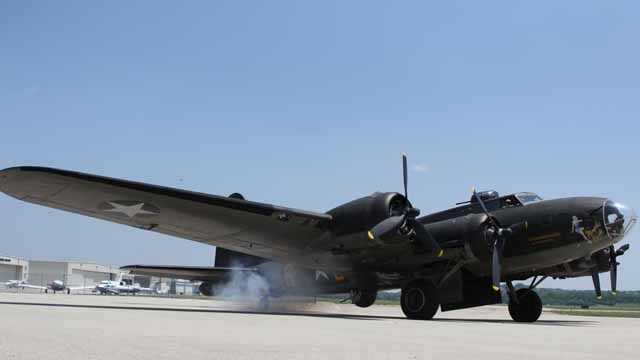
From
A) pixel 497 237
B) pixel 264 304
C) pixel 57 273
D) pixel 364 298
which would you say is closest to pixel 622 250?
pixel 497 237

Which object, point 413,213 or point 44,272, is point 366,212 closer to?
Answer: point 413,213

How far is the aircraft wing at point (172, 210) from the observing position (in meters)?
13.0

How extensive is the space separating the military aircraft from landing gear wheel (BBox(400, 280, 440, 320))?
0.02 metres

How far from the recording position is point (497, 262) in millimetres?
14000

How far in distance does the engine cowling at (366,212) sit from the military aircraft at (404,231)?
0.08 ft

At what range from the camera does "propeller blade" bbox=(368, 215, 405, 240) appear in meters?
14.1

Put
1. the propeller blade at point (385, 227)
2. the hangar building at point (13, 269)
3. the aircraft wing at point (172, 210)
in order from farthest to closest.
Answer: the hangar building at point (13, 269), the propeller blade at point (385, 227), the aircraft wing at point (172, 210)

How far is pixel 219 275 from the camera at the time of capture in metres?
21.3

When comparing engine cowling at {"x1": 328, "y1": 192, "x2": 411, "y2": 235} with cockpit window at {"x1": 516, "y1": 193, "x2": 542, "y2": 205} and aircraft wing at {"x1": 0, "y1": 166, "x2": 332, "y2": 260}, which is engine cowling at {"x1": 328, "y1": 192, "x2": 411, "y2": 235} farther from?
cockpit window at {"x1": 516, "y1": 193, "x2": 542, "y2": 205}

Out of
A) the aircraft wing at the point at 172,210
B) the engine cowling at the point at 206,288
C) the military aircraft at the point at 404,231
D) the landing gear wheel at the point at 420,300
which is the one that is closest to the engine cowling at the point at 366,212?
the military aircraft at the point at 404,231

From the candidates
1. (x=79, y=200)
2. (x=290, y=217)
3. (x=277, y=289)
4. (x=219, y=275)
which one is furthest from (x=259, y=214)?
(x=219, y=275)

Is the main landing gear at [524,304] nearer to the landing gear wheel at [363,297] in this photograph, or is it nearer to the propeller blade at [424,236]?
the propeller blade at [424,236]

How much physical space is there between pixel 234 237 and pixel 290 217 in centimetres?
254

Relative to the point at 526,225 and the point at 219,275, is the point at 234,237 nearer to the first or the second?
the point at 219,275
